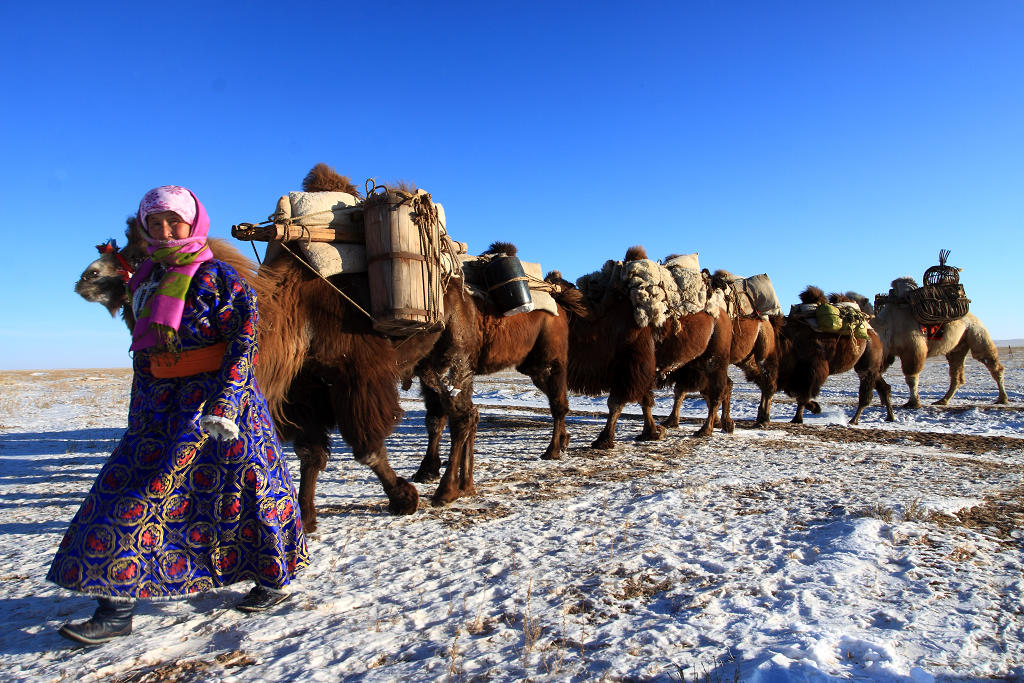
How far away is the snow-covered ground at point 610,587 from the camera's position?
2.25 metres

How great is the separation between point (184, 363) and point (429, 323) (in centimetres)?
165

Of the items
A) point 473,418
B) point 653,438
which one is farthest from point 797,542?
point 653,438

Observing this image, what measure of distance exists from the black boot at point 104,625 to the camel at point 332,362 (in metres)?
1.23

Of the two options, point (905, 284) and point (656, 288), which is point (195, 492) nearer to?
point (656, 288)

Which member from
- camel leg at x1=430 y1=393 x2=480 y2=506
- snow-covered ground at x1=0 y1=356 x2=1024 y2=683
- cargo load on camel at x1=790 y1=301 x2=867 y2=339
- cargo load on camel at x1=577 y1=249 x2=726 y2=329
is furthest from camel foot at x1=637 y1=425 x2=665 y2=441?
cargo load on camel at x1=790 y1=301 x2=867 y2=339

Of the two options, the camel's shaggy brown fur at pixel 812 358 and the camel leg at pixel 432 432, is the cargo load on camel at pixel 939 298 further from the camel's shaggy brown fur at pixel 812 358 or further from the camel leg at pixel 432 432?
the camel leg at pixel 432 432

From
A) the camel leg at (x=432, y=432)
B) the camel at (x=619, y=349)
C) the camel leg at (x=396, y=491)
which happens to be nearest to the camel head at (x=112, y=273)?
the camel leg at (x=396, y=491)

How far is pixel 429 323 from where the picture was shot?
404 cm

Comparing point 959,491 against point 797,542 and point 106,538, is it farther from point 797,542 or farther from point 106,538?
point 106,538

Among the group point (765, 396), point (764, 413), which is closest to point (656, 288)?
point (764, 413)

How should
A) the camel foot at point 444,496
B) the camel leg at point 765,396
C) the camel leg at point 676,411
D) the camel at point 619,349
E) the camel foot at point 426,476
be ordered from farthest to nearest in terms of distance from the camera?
1. the camel leg at point 765,396
2. the camel leg at point 676,411
3. the camel at point 619,349
4. the camel foot at point 426,476
5. the camel foot at point 444,496

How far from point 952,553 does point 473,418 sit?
3202mm

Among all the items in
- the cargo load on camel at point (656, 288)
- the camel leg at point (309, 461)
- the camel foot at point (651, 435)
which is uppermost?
the cargo load on camel at point (656, 288)

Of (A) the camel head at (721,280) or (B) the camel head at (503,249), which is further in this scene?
(A) the camel head at (721,280)
